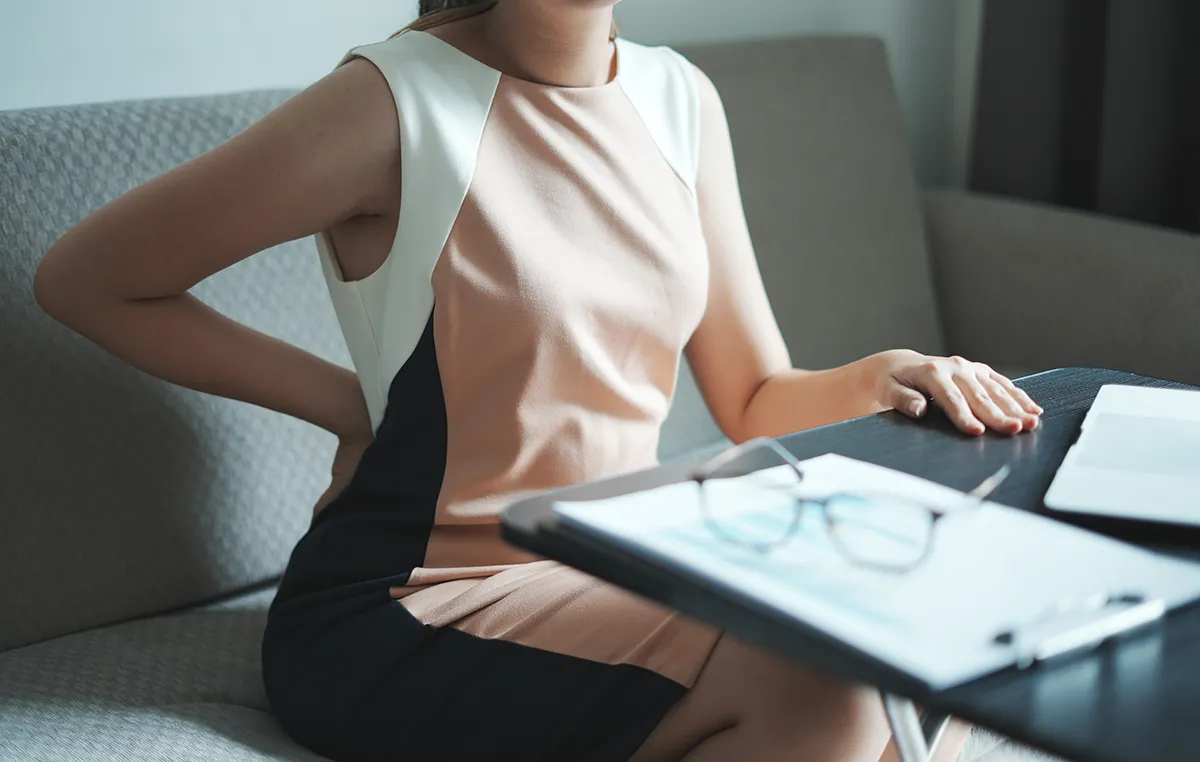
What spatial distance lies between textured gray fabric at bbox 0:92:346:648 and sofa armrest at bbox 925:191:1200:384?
108cm

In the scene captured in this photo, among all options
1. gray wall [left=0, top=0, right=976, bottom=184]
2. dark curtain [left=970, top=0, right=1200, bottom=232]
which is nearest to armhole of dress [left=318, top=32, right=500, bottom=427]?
gray wall [left=0, top=0, right=976, bottom=184]

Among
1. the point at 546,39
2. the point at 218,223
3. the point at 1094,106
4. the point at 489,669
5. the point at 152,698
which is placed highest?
the point at 546,39

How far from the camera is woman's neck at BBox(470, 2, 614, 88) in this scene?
1.13 m

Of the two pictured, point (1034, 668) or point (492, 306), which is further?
point (492, 306)

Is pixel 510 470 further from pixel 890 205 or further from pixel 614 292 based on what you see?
pixel 890 205

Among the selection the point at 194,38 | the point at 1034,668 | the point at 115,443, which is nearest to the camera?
the point at 1034,668

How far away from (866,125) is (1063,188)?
16.0 inches

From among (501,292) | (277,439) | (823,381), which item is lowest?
(277,439)

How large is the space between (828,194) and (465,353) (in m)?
1.03

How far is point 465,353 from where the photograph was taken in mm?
1073

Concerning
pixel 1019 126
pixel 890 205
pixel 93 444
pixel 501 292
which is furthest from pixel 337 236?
pixel 1019 126

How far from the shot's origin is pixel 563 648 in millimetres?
932

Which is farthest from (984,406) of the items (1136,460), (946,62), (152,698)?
(946,62)

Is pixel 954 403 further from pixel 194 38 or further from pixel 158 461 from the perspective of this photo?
pixel 194 38
